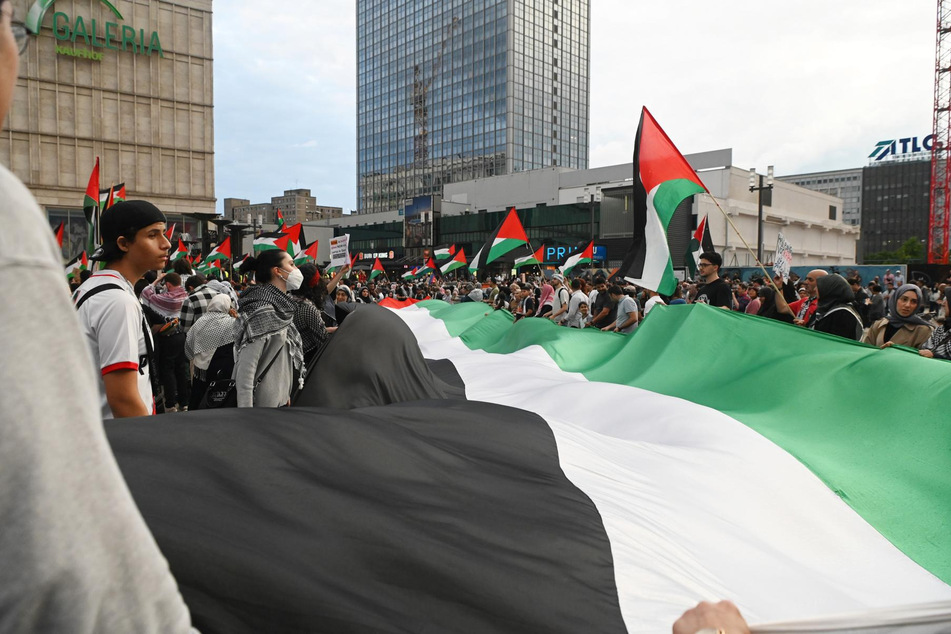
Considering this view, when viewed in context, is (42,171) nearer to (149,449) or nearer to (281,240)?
(281,240)

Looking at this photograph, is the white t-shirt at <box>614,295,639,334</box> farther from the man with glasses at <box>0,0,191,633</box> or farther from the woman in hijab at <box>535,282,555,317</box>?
the man with glasses at <box>0,0,191,633</box>

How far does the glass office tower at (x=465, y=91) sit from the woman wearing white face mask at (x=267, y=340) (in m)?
108

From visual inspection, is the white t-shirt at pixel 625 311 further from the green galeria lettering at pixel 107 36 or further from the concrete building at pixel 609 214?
the green galeria lettering at pixel 107 36

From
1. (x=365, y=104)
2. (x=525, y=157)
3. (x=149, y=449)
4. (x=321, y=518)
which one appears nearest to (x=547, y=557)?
(x=321, y=518)

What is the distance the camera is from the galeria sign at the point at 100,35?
168 ft

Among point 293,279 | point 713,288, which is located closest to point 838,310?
point 713,288

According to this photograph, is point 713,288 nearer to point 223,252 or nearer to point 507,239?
point 507,239

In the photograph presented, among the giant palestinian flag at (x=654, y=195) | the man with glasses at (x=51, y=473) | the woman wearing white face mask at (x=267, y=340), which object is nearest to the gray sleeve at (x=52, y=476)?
the man with glasses at (x=51, y=473)

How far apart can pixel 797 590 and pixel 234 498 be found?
81.3 inches

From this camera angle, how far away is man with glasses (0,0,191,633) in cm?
66

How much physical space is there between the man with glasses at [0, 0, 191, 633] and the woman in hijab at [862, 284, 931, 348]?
815 centimetres

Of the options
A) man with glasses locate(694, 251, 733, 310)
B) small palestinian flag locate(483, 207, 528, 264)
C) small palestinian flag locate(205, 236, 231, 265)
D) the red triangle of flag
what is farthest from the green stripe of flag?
small palestinian flag locate(205, 236, 231, 265)

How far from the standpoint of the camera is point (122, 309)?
108 inches

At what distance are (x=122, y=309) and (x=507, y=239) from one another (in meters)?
14.6
